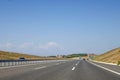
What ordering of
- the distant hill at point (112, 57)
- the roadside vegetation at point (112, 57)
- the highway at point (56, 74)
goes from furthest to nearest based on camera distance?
the distant hill at point (112, 57), the roadside vegetation at point (112, 57), the highway at point (56, 74)

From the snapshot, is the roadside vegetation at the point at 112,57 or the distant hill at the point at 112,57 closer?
the roadside vegetation at the point at 112,57

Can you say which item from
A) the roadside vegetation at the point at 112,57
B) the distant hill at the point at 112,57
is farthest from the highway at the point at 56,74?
the distant hill at the point at 112,57

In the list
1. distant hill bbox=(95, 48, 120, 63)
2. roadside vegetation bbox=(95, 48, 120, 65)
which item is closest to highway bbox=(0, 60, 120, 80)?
roadside vegetation bbox=(95, 48, 120, 65)

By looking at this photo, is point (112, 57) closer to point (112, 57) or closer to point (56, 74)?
point (112, 57)

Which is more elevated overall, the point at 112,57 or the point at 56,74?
the point at 112,57

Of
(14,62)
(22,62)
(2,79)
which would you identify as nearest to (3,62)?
(14,62)

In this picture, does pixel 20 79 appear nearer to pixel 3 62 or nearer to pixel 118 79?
pixel 118 79

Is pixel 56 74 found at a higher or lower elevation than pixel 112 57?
lower

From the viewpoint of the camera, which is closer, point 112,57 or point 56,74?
point 56,74

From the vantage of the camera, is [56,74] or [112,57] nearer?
[56,74]

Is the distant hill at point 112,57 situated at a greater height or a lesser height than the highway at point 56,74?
greater

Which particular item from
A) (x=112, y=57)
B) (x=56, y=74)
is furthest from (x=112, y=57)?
(x=56, y=74)

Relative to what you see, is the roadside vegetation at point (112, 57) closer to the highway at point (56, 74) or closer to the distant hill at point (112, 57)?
the distant hill at point (112, 57)

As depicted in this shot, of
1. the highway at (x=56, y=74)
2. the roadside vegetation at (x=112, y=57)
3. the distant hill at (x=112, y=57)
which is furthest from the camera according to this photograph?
the distant hill at (x=112, y=57)
